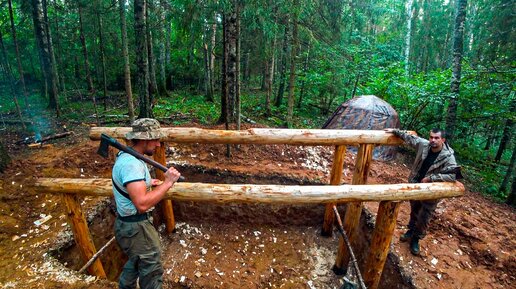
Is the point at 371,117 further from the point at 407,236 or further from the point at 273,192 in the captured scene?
the point at 273,192

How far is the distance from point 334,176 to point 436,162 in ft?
6.32

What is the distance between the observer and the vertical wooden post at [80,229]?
3.68 meters

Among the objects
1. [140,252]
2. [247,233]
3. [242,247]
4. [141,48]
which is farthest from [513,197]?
[141,48]

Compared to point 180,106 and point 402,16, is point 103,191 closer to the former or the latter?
point 180,106

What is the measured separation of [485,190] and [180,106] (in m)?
12.3

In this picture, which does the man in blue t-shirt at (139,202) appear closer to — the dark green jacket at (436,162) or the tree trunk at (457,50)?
the dark green jacket at (436,162)

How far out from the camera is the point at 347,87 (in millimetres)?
13742

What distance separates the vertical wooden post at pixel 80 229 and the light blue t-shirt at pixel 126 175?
A: 4.41ft

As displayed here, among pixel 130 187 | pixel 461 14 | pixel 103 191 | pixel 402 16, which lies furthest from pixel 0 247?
pixel 402 16

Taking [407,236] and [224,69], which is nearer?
[407,236]

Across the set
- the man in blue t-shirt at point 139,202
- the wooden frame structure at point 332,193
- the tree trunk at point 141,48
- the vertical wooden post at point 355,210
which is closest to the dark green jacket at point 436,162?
the wooden frame structure at point 332,193

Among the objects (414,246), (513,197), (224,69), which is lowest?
(414,246)

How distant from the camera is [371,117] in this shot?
888 centimetres

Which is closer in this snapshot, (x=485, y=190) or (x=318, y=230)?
(x=318, y=230)
